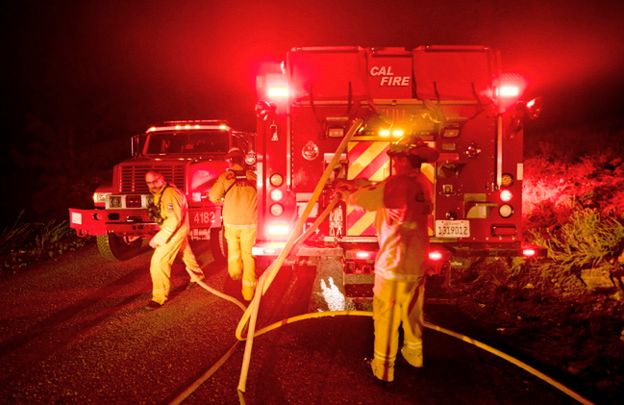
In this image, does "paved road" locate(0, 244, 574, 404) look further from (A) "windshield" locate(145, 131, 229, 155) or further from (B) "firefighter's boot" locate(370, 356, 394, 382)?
(A) "windshield" locate(145, 131, 229, 155)

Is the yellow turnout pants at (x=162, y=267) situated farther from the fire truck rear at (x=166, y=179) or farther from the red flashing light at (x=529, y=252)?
the red flashing light at (x=529, y=252)

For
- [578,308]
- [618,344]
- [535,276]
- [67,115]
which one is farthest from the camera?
[67,115]

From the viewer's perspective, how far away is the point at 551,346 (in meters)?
4.30

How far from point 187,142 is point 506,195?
20.2ft

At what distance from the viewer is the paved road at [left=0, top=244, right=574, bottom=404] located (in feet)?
11.5

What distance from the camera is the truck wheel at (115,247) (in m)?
8.34

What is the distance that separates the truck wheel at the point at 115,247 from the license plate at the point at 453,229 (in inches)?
235

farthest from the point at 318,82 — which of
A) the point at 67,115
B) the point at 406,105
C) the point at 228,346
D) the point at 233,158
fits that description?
the point at 67,115

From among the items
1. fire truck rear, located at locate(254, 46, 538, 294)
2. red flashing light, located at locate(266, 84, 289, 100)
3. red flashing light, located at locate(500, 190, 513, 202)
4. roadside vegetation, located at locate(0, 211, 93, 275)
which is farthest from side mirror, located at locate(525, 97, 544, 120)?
roadside vegetation, located at locate(0, 211, 93, 275)

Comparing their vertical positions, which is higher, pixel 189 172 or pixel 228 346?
pixel 189 172

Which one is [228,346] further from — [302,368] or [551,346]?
[551,346]

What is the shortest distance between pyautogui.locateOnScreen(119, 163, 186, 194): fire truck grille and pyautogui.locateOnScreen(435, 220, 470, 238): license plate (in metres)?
4.64

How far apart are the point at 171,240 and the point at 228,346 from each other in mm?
1901

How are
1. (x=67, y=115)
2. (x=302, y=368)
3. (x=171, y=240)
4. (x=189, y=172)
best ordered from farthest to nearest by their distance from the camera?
1. (x=67, y=115)
2. (x=189, y=172)
3. (x=171, y=240)
4. (x=302, y=368)
